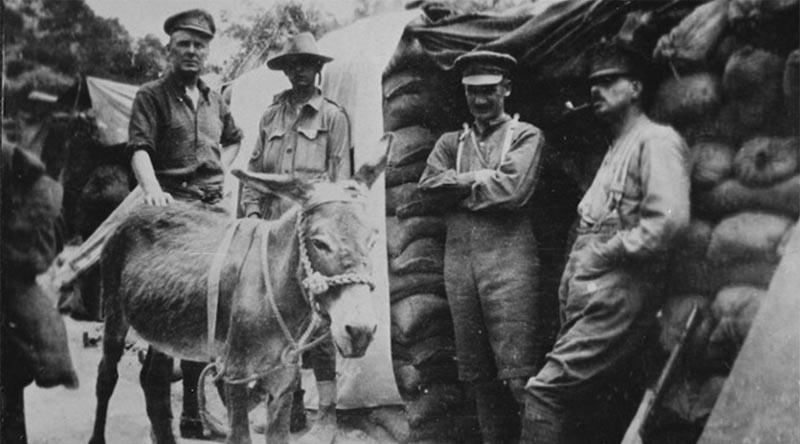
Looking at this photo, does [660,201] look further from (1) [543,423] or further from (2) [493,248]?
(1) [543,423]

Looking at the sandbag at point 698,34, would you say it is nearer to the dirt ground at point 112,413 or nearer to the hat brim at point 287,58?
the hat brim at point 287,58

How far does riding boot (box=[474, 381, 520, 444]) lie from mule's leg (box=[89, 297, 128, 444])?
5.22 feet

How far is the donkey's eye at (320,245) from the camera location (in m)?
3.50

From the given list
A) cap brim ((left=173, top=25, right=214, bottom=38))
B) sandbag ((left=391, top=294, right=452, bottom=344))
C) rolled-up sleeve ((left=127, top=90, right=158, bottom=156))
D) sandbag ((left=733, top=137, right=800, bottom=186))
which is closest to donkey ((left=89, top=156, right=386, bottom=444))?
rolled-up sleeve ((left=127, top=90, right=158, bottom=156))

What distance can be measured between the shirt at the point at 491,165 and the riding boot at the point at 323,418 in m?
0.94

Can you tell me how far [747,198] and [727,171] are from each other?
12 cm

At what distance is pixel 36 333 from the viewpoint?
435 cm

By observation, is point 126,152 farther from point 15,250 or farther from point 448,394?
point 448,394

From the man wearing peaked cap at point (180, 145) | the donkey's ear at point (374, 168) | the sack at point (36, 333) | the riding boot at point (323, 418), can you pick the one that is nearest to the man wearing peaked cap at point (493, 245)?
the donkey's ear at point (374, 168)

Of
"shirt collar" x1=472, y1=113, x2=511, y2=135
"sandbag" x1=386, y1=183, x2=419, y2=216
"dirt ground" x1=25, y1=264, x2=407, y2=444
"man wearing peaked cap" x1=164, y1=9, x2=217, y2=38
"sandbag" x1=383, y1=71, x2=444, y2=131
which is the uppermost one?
"man wearing peaked cap" x1=164, y1=9, x2=217, y2=38


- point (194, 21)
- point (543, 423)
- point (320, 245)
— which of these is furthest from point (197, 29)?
point (543, 423)

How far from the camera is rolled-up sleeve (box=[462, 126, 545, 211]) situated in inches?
148

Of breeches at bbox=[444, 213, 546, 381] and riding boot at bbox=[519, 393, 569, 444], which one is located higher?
breeches at bbox=[444, 213, 546, 381]

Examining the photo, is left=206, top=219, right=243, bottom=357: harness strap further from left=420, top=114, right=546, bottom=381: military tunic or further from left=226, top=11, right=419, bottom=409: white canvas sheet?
left=420, top=114, right=546, bottom=381: military tunic
